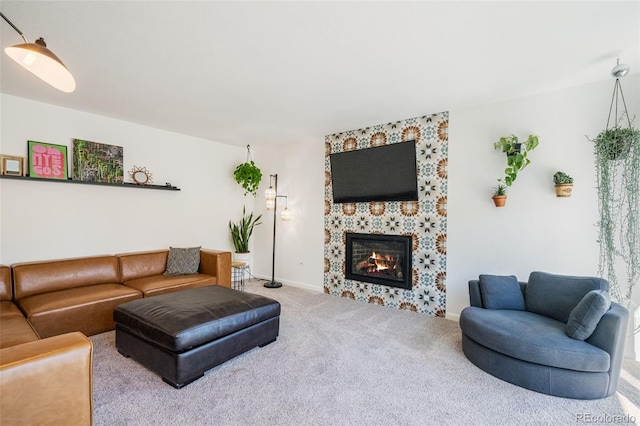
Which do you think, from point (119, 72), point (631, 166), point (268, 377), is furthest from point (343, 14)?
point (631, 166)

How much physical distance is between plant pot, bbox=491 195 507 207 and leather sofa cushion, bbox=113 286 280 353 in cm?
258

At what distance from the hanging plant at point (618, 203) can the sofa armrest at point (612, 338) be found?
29.8 inches

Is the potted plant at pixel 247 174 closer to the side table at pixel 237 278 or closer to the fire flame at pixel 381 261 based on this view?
the side table at pixel 237 278

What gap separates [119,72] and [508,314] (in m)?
4.14

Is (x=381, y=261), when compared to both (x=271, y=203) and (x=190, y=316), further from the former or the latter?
(x=190, y=316)

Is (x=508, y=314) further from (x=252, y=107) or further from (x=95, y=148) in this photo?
(x=95, y=148)

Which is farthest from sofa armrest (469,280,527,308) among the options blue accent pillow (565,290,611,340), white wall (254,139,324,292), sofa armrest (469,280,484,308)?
white wall (254,139,324,292)

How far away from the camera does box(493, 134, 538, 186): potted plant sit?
2979mm

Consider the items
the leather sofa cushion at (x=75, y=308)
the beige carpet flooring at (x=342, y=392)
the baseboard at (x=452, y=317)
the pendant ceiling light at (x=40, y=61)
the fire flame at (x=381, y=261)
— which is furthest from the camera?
the fire flame at (x=381, y=261)

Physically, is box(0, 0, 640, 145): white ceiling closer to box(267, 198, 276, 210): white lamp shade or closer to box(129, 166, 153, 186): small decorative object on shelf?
box(129, 166, 153, 186): small decorative object on shelf

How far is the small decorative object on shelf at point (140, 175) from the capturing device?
416 cm

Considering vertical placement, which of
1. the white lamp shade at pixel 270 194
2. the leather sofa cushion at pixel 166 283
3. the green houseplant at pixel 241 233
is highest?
the white lamp shade at pixel 270 194

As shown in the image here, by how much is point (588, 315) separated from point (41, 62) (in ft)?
12.3

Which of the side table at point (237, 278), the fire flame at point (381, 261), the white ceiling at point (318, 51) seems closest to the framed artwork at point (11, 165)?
the white ceiling at point (318, 51)
